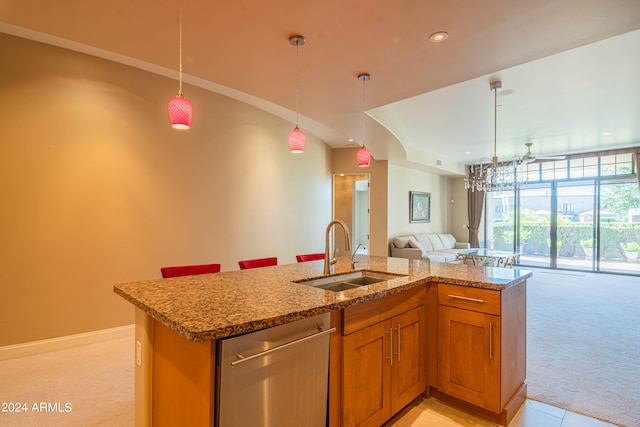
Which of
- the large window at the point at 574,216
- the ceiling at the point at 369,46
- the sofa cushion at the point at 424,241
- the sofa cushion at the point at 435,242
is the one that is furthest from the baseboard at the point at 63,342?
the large window at the point at 574,216

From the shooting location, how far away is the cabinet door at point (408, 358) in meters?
2.01

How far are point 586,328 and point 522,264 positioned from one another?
520cm

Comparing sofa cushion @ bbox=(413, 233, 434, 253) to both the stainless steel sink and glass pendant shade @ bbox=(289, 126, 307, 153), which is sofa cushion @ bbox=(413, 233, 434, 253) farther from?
glass pendant shade @ bbox=(289, 126, 307, 153)

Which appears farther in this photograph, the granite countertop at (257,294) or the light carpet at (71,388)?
the light carpet at (71,388)

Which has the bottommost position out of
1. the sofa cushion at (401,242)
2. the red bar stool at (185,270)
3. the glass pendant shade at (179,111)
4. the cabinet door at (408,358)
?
the cabinet door at (408,358)

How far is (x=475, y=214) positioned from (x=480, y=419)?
7.92m

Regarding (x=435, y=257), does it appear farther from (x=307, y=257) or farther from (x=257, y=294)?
(x=257, y=294)

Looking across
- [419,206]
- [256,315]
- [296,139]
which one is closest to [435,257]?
[419,206]

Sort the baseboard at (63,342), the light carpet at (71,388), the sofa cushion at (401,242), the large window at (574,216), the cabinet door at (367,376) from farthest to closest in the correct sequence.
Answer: the large window at (574,216)
the sofa cushion at (401,242)
the baseboard at (63,342)
the light carpet at (71,388)
the cabinet door at (367,376)

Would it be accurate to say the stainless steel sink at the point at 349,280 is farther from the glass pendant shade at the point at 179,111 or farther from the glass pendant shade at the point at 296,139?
the glass pendant shade at the point at 179,111

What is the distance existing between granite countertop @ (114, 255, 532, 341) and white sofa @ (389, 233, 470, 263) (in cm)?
421

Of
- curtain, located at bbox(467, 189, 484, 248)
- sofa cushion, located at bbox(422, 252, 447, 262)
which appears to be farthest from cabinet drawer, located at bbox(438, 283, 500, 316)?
curtain, located at bbox(467, 189, 484, 248)

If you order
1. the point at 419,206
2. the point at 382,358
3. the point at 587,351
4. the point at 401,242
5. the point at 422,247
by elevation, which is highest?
the point at 419,206

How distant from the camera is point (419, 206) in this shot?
8320mm
